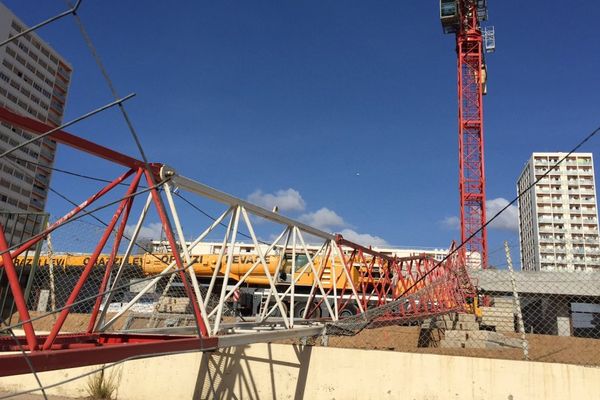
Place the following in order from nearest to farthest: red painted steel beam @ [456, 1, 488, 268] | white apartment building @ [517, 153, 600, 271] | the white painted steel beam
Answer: the white painted steel beam, red painted steel beam @ [456, 1, 488, 268], white apartment building @ [517, 153, 600, 271]

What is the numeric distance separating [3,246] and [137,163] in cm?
149

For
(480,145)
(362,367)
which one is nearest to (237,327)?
(362,367)

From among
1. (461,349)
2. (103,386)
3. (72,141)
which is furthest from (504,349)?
(72,141)

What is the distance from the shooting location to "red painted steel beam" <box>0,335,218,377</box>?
125 inches

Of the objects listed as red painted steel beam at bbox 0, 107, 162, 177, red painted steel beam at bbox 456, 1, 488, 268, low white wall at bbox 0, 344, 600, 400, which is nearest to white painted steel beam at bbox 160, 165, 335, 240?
red painted steel beam at bbox 0, 107, 162, 177

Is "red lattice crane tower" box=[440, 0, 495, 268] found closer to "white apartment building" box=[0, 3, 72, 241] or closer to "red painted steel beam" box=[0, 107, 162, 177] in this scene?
"red painted steel beam" box=[0, 107, 162, 177]

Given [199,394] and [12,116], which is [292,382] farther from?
[12,116]

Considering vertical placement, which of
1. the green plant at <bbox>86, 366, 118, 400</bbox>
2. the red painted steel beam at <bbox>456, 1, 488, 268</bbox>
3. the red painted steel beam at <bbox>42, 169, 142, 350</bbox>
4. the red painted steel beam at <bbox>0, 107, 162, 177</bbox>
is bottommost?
the green plant at <bbox>86, 366, 118, 400</bbox>

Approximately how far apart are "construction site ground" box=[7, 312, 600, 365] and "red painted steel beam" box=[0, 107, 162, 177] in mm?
5228

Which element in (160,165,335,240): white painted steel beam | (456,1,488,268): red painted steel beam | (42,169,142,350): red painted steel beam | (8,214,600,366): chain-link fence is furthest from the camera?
(456,1,488,268): red painted steel beam

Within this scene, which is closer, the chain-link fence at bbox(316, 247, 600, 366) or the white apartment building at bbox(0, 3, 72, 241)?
the chain-link fence at bbox(316, 247, 600, 366)

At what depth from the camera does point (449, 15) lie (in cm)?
4472

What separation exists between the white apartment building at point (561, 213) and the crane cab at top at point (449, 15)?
71.8 meters

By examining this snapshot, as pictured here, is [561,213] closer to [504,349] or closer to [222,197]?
[504,349]
